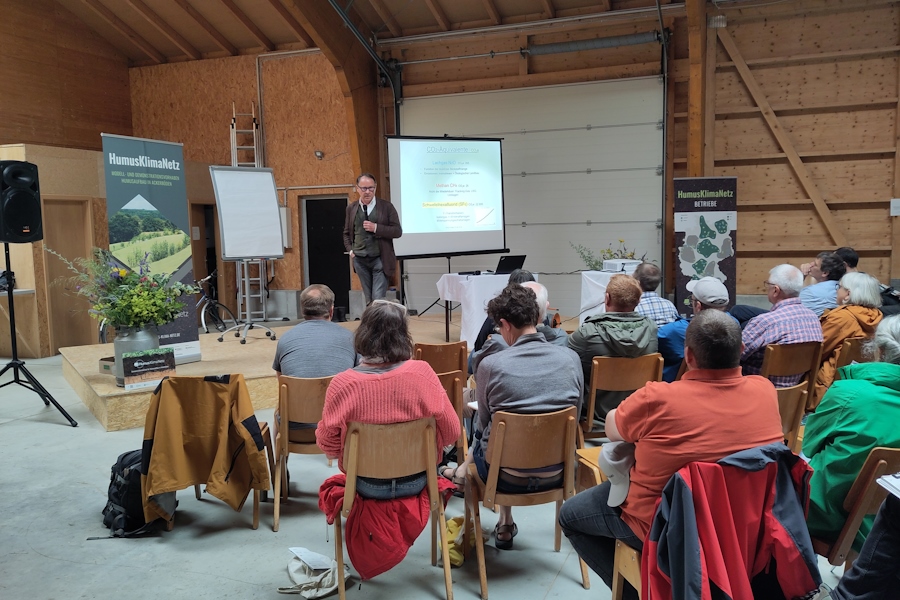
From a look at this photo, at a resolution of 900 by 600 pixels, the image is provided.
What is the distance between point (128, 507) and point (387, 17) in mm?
7789

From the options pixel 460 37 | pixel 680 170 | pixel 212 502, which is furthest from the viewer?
pixel 460 37

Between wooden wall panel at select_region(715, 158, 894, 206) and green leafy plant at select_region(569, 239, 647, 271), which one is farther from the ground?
wooden wall panel at select_region(715, 158, 894, 206)

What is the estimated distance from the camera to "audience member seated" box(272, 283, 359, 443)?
3287 mm

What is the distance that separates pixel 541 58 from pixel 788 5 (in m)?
2.91

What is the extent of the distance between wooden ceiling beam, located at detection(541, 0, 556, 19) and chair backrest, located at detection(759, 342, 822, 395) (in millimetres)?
6139

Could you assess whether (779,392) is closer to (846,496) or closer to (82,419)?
(846,496)

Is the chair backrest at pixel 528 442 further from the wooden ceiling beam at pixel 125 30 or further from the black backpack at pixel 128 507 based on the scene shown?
the wooden ceiling beam at pixel 125 30

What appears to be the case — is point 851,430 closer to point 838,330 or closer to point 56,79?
point 838,330

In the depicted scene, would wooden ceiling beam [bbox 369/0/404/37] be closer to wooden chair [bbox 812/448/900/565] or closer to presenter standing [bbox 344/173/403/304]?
presenter standing [bbox 344/173/403/304]

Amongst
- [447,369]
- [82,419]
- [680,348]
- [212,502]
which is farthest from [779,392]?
[82,419]

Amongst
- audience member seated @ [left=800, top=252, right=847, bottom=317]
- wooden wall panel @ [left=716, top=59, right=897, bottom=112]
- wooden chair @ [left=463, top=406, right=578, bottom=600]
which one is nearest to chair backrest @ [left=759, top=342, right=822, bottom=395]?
audience member seated @ [left=800, top=252, right=847, bottom=317]

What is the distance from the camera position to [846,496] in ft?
6.39

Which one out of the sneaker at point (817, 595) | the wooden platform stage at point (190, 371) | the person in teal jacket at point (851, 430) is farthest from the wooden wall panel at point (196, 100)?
the sneaker at point (817, 595)

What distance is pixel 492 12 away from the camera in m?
8.75
